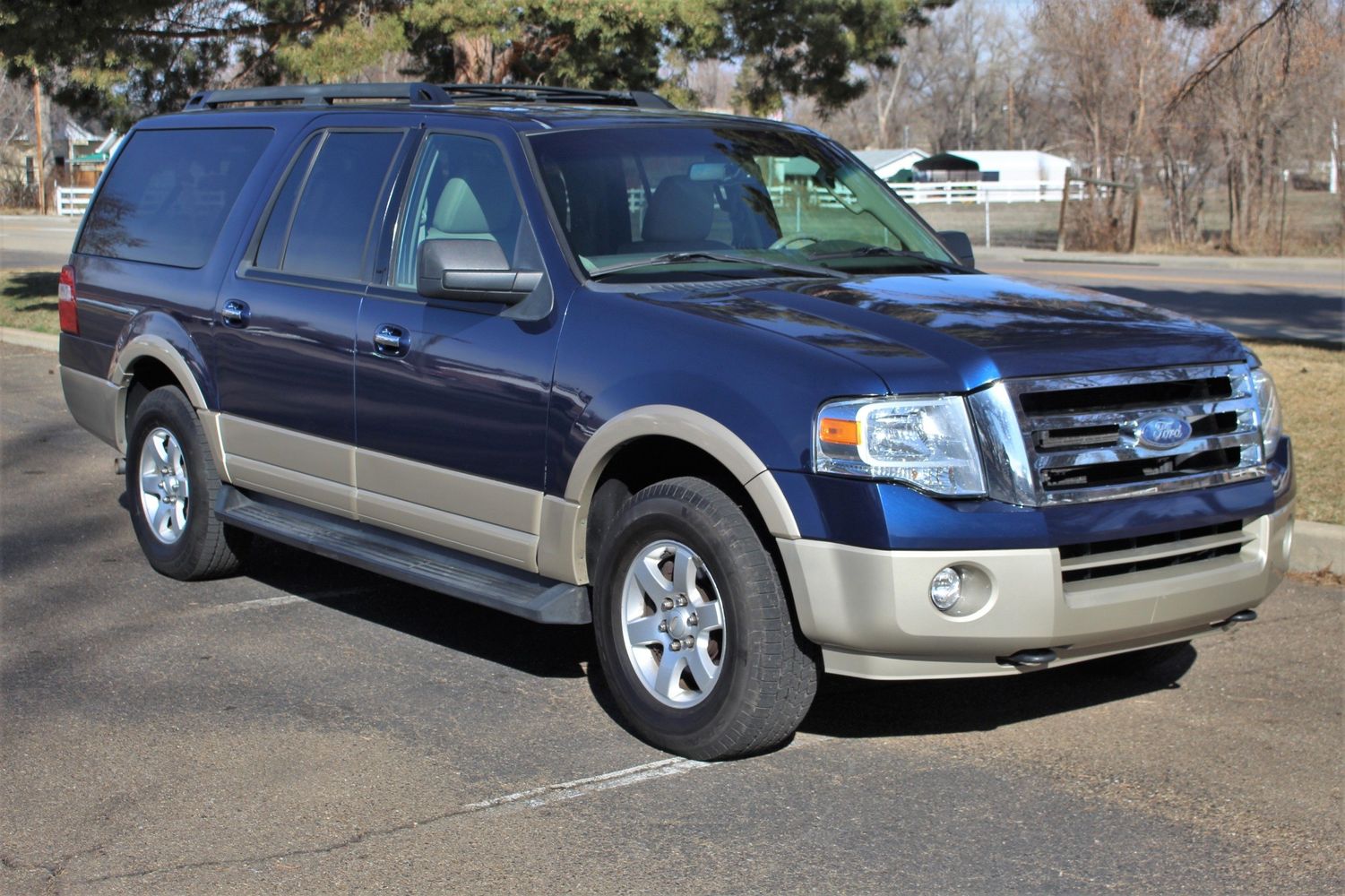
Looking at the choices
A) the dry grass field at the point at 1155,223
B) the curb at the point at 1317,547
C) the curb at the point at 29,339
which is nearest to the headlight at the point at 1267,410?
the curb at the point at 1317,547

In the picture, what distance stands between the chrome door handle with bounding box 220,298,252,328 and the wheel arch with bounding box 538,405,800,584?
77.0 inches

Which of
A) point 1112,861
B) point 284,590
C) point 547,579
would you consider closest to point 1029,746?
point 1112,861

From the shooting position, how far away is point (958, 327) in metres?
4.75

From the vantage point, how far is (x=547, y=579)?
5426 mm

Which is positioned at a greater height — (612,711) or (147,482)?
(147,482)

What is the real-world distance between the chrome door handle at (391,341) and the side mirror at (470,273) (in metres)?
0.39

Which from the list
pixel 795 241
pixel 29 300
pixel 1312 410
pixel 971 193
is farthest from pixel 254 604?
pixel 971 193

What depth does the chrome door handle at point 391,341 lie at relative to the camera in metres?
5.70

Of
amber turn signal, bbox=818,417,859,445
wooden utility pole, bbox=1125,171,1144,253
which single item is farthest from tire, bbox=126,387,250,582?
wooden utility pole, bbox=1125,171,1144,253

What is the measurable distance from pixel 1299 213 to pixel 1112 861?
135 ft

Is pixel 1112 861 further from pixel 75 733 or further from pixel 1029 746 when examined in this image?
pixel 75 733

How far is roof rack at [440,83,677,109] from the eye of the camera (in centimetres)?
683

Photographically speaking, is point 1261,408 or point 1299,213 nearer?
point 1261,408

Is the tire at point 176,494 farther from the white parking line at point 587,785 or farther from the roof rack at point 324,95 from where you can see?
the white parking line at point 587,785
